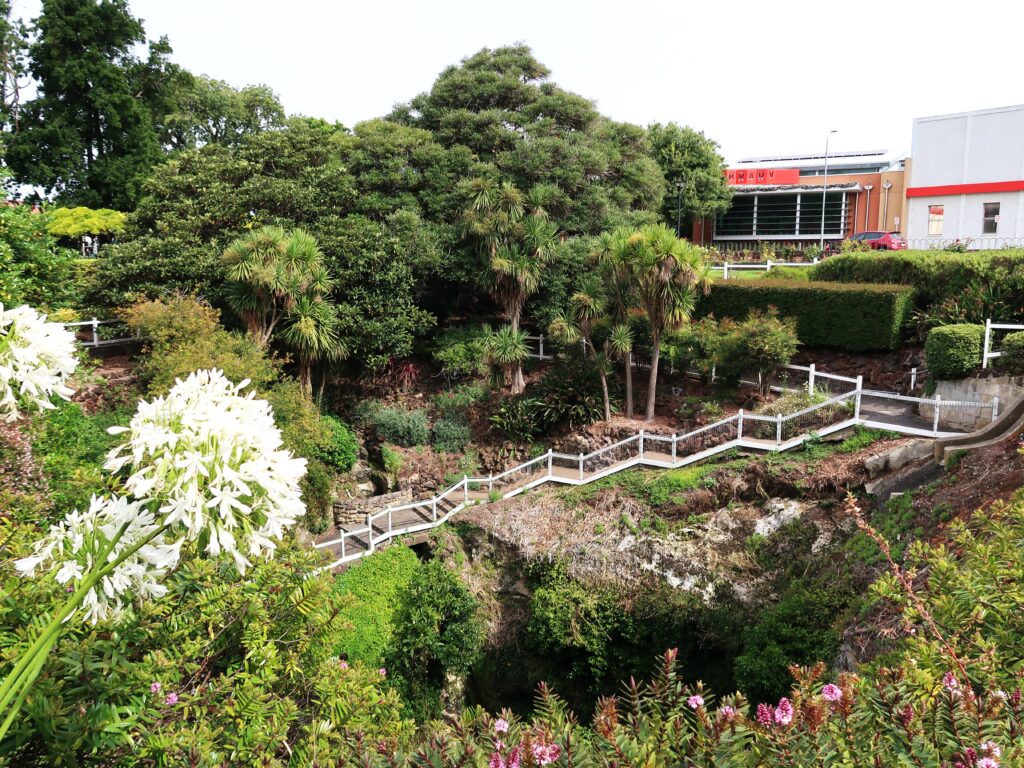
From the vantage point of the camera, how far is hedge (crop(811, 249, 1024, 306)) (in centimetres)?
1528

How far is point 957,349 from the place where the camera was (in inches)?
546

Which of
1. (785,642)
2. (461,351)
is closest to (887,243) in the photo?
(461,351)

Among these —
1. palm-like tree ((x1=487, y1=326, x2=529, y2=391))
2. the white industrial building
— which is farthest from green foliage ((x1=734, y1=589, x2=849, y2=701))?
the white industrial building

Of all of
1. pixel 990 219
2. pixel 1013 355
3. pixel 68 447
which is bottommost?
pixel 68 447

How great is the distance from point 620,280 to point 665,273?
148 cm

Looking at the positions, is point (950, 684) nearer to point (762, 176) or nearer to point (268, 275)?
point (268, 275)

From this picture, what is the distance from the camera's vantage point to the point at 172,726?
13.3ft

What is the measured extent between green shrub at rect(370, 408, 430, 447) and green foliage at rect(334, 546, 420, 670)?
12.7 feet

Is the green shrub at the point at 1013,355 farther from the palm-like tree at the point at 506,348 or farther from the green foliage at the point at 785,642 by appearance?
the palm-like tree at the point at 506,348

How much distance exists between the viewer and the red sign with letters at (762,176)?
4000 centimetres

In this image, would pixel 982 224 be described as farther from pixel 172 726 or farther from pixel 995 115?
pixel 172 726

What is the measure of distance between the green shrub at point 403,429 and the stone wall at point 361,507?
168 centimetres

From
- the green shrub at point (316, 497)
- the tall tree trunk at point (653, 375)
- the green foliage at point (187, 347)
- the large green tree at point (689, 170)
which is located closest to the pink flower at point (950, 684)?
the green foliage at point (187, 347)

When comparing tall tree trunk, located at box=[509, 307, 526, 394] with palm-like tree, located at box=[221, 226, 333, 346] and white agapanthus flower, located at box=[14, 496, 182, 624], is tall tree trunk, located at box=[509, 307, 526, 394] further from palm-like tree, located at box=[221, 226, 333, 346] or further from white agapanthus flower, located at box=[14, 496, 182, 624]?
white agapanthus flower, located at box=[14, 496, 182, 624]
